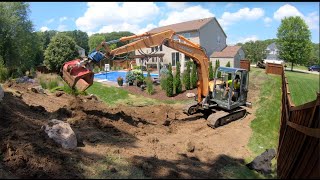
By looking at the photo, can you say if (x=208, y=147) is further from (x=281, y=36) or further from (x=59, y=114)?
(x=281, y=36)

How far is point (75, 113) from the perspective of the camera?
38.2ft

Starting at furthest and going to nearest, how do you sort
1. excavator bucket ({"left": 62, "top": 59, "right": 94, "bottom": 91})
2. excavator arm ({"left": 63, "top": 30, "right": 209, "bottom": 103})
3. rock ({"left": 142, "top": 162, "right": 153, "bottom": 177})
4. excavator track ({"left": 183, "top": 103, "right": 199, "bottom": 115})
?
excavator track ({"left": 183, "top": 103, "right": 199, "bottom": 115}) → excavator arm ({"left": 63, "top": 30, "right": 209, "bottom": 103}) → excavator bucket ({"left": 62, "top": 59, "right": 94, "bottom": 91}) → rock ({"left": 142, "top": 162, "right": 153, "bottom": 177})

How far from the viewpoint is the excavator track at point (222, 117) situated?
39.5 ft

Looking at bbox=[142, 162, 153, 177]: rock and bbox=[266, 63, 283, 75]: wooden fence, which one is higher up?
bbox=[266, 63, 283, 75]: wooden fence

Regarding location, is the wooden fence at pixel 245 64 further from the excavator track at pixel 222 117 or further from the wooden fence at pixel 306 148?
the wooden fence at pixel 306 148

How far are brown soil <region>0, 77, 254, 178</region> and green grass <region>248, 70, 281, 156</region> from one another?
1.16 feet

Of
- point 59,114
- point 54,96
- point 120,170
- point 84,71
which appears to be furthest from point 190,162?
point 54,96

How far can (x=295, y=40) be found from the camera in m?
42.8

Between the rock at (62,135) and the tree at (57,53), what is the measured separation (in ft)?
104

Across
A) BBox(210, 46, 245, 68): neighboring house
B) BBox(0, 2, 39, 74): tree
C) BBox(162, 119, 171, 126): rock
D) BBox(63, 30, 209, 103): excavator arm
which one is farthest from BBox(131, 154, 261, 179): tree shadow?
BBox(0, 2, 39, 74): tree

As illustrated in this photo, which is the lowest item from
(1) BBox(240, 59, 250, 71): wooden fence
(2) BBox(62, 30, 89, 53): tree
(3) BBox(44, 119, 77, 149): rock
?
(3) BBox(44, 119, 77, 149): rock

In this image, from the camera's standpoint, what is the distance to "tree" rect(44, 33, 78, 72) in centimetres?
3794

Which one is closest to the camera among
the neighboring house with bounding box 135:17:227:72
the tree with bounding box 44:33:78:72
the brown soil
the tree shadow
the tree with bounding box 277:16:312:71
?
the tree shadow

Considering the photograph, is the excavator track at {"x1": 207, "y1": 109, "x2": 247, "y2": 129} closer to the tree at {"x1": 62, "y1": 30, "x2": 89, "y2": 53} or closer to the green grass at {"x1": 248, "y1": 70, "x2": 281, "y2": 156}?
the green grass at {"x1": 248, "y1": 70, "x2": 281, "y2": 156}
